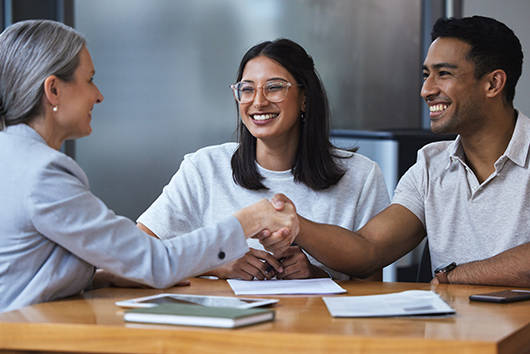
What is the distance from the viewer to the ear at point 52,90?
1338 mm

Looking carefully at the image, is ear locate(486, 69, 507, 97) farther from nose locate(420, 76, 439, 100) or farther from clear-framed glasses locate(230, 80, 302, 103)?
clear-framed glasses locate(230, 80, 302, 103)

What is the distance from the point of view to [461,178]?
193cm

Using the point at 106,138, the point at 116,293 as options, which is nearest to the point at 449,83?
the point at 116,293

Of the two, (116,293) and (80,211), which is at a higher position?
(80,211)

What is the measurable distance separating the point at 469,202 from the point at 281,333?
114 centimetres

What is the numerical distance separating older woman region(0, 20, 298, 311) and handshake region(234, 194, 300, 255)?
110 millimetres

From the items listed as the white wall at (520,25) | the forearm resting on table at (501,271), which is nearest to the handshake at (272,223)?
the forearm resting on table at (501,271)

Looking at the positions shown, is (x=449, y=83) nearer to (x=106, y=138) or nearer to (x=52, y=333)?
(x=52, y=333)

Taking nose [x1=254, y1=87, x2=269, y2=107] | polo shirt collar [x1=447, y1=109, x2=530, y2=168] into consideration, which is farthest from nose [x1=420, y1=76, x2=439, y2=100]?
nose [x1=254, y1=87, x2=269, y2=107]

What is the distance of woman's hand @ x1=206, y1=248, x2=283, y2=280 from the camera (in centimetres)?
176

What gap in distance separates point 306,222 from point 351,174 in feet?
1.38

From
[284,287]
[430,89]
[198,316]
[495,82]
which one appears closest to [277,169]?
[430,89]

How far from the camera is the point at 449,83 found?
2016 mm

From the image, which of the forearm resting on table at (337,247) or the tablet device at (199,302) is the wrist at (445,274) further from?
the tablet device at (199,302)
